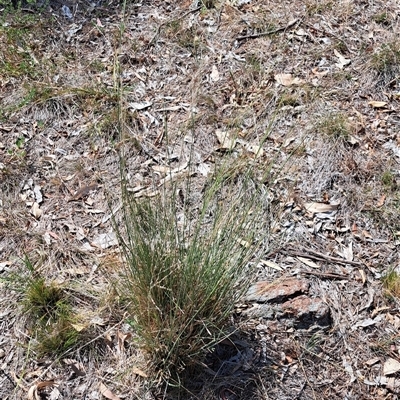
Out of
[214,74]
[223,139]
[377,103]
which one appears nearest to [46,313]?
[223,139]

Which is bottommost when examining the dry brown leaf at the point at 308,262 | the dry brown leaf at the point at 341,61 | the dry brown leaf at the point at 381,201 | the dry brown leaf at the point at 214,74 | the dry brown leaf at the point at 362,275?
the dry brown leaf at the point at 362,275

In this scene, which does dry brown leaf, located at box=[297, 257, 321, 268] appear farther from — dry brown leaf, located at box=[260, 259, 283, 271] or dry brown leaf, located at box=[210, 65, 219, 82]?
dry brown leaf, located at box=[210, 65, 219, 82]

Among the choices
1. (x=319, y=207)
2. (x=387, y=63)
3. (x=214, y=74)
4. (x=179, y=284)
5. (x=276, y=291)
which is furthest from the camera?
(x=214, y=74)

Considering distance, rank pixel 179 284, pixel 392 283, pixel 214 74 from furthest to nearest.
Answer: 1. pixel 214 74
2. pixel 392 283
3. pixel 179 284

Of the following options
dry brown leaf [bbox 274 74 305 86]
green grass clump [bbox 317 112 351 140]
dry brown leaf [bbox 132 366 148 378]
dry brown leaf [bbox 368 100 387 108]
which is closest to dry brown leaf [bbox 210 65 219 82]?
dry brown leaf [bbox 274 74 305 86]

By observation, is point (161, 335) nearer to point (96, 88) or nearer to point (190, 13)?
point (96, 88)

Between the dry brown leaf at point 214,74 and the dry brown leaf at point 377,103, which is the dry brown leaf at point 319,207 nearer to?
the dry brown leaf at point 377,103

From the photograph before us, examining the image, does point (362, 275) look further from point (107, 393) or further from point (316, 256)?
point (107, 393)

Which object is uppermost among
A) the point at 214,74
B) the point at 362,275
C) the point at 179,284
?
the point at 179,284

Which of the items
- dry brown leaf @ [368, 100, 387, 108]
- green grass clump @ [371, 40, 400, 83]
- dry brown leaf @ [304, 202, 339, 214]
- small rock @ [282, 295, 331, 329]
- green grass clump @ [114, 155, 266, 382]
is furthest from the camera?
green grass clump @ [371, 40, 400, 83]

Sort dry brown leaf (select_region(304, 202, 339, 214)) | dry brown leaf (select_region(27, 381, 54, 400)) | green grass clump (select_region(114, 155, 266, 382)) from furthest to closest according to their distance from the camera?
dry brown leaf (select_region(304, 202, 339, 214))
dry brown leaf (select_region(27, 381, 54, 400))
green grass clump (select_region(114, 155, 266, 382))

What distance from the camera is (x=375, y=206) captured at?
3.38m

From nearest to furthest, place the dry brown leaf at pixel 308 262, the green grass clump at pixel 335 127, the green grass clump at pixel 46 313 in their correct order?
the green grass clump at pixel 46 313 < the dry brown leaf at pixel 308 262 < the green grass clump at pixel 335 127

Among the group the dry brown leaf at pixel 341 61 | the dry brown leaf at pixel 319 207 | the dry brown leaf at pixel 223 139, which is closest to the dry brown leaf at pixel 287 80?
the dry brown leaf at pixel 341 61
